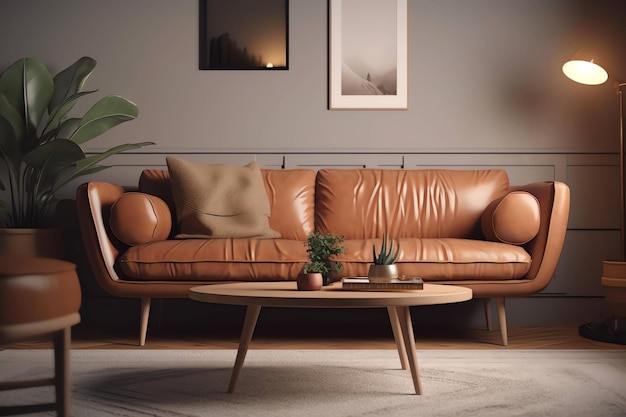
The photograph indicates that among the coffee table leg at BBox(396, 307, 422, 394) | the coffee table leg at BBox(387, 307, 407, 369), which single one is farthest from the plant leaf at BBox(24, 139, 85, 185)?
the coffee table leg at BBox(396, 307, 422, 394)

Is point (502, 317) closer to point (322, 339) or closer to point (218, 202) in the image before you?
point (322, 339)

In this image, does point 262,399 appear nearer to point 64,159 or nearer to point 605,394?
point 605,394

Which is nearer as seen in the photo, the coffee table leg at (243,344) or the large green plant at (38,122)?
the coffee table leg at (243,344)

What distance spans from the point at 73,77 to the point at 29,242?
0.93 m

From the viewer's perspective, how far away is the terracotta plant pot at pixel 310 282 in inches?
79.1

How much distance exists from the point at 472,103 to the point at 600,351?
1637mm

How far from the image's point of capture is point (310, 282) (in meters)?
2.01

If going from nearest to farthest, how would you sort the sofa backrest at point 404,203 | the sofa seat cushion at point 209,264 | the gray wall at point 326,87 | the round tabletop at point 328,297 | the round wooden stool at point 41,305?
Result: 1. the round wooden stool at point 41,305
2. the round tabletop at point 328,297
3. the sofa seat cushion at point 209,264
4. the sofa backrest at point 404,203
5. the gray wall at point 326,87

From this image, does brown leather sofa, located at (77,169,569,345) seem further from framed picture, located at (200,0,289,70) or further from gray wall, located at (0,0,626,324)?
framed picture, located at (200,0,289,70)

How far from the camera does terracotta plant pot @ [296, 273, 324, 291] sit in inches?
79.1

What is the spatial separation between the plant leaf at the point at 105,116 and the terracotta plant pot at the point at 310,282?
1.86 meters

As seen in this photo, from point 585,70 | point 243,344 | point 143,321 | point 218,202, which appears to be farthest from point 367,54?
point 243,344

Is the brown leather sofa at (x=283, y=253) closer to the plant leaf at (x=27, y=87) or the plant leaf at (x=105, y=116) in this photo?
the plant leaf at (x=105, y=116)

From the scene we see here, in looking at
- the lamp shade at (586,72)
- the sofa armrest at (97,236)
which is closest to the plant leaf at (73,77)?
the sofa armrest at (97,236)
